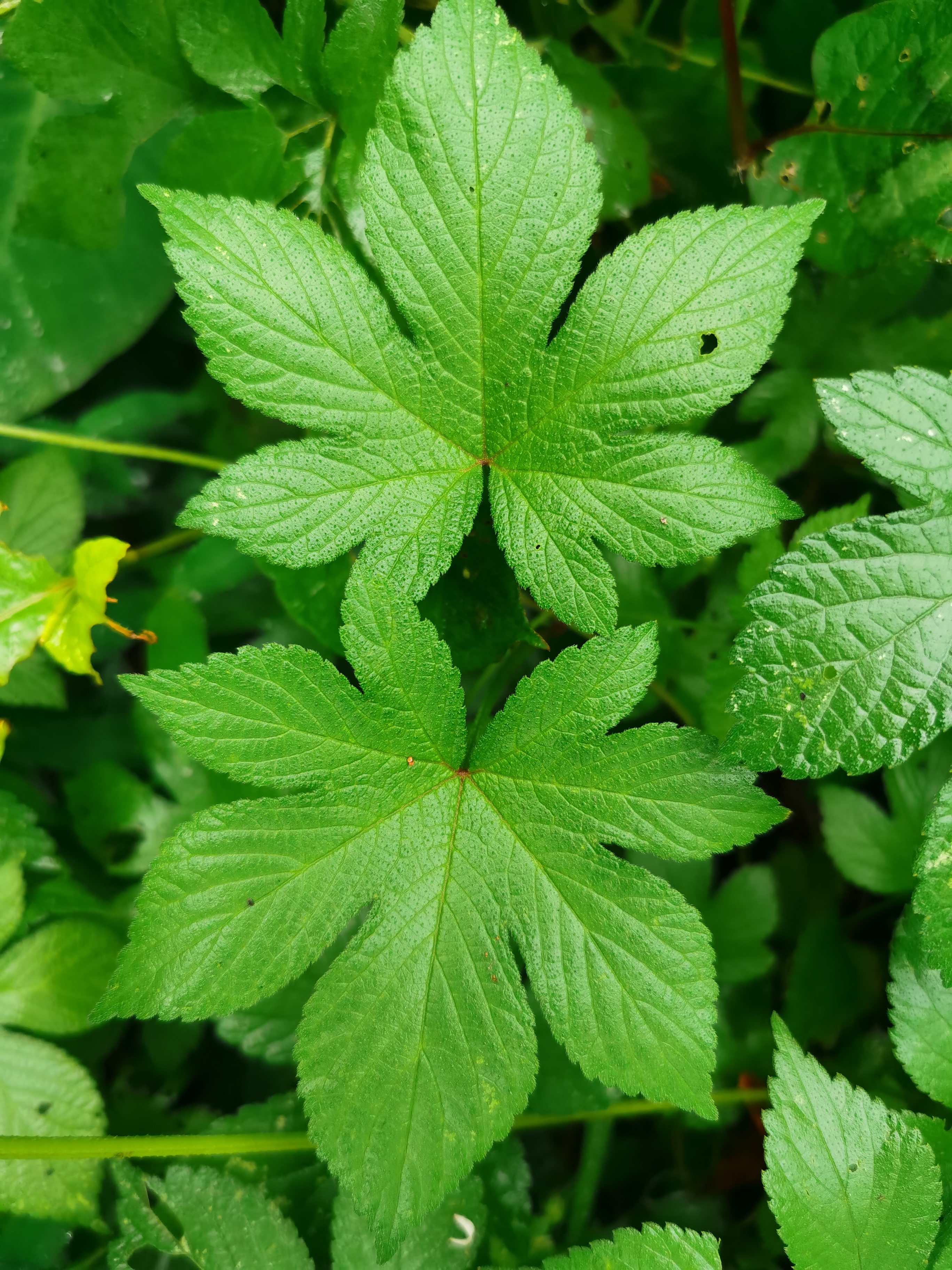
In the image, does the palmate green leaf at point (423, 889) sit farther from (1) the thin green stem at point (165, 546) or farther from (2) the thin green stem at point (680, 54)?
(2) the thin green stem at point (680, 54)

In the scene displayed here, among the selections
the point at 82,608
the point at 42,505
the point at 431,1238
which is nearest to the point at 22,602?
the point at 82,608

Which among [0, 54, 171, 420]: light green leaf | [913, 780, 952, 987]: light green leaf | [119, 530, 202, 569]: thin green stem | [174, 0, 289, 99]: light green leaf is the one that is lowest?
[913, 780, 952, 987]: light green leaf

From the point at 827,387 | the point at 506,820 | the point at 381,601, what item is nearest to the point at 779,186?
the point at 827,387

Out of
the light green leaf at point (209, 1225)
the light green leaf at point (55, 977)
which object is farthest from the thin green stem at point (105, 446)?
the light green leaf at point (209, 1225)

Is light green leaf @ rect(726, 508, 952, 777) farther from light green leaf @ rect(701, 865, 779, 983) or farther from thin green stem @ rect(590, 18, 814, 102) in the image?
thin green stem @ rect(590, 18, 814, 102)

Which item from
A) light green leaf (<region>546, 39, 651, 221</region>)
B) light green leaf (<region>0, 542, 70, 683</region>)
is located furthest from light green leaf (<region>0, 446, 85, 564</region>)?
light green leaf (<region>546, 39, 651, 221</region>)
